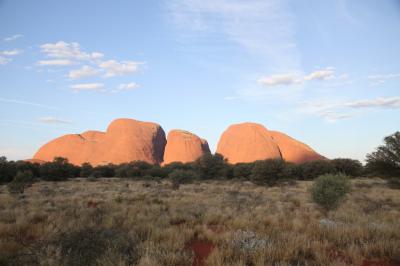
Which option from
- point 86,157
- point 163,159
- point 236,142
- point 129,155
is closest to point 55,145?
point 86,157

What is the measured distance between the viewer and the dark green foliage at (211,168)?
171ft

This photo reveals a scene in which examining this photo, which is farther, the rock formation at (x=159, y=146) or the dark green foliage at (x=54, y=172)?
the rock formation at (x=159, y=146)

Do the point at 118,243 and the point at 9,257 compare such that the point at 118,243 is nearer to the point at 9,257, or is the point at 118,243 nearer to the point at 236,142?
the point at 9,257

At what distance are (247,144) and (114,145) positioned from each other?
41.7 meters

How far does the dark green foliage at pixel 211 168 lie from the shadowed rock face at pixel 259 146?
1323 inches

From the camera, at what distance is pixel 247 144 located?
90562mm

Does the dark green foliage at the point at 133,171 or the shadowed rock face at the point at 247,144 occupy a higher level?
the shadowed rock face at the point at 247,144

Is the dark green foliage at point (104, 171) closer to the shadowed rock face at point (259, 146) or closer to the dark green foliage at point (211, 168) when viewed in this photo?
the dark green foliage at point (211, 168)

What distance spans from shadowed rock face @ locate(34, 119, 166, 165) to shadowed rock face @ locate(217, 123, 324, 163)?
2237cm

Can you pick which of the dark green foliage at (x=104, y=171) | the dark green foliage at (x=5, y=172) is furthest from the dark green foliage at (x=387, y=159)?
the dark green foliage at (x=104, y=171)

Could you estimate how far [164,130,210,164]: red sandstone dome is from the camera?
3757 inches

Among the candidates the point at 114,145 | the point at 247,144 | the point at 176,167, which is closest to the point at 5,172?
the point at 176,167

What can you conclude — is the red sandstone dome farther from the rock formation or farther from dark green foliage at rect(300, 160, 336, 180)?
dark green foliage at rect(300, 160, 336, 180)

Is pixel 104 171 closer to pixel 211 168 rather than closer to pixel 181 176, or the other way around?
pixel 211 168
